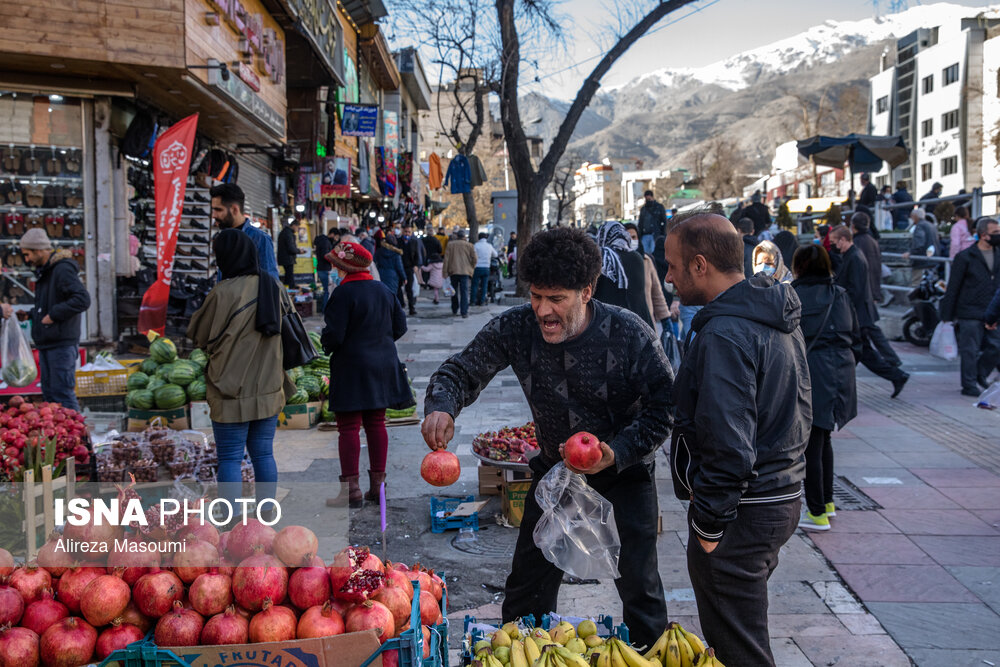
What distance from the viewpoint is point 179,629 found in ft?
7.80

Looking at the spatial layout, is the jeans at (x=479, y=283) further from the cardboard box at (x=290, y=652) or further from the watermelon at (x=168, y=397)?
the cardboard box at (x=290, y=652)

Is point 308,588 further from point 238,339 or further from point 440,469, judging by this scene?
point 238,339

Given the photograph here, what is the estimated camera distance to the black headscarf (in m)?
5.18

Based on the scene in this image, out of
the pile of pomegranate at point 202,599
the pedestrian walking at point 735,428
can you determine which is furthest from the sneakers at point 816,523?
the pile of pomegranate at point 202,599

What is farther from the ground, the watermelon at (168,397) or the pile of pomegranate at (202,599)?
the pile of pomegranate at (202,599)

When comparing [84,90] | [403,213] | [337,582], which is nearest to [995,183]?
[403,213]

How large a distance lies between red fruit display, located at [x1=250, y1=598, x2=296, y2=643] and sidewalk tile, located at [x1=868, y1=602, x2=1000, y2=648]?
3174 millimetres

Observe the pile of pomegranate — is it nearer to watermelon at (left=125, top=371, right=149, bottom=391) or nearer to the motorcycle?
watermelon at (left=125, top=371, right=149, bottom=391)

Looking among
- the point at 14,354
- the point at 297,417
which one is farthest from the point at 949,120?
the point at 14,354

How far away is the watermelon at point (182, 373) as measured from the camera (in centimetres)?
805

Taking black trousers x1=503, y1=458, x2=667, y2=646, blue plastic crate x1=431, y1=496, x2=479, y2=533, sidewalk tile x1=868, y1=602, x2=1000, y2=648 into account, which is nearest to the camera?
black trousers x1=503, y1=458, x2=667, y2=646

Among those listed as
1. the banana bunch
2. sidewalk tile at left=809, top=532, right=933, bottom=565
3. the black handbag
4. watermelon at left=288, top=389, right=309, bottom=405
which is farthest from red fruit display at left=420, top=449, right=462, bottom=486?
watermelon at left=288, top=389, right=309, bottom=405

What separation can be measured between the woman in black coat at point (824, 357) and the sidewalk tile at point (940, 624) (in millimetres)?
1212

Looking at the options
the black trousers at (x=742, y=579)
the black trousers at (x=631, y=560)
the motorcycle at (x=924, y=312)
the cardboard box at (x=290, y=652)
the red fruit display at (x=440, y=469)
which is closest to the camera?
the cardboard box at (x=290, y=652)
